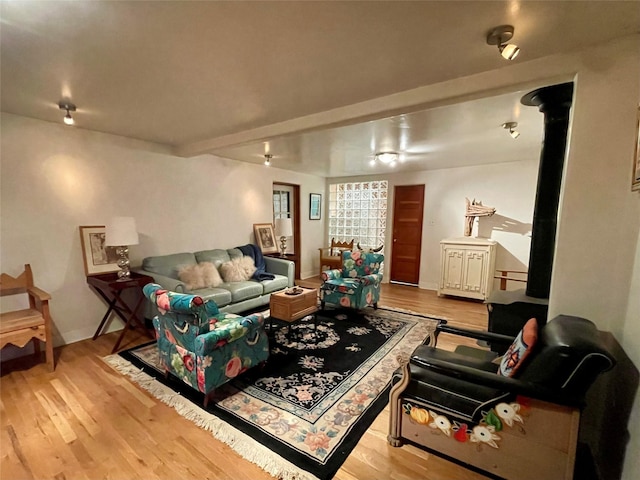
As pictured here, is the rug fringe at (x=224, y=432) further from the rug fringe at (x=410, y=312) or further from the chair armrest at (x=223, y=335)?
the rug fringe at (x=410, y=312)

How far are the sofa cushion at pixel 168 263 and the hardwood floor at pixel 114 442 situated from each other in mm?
1306

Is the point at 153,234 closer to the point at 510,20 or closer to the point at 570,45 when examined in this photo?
the point at 510,20

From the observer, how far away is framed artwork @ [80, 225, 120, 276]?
314 centimetres

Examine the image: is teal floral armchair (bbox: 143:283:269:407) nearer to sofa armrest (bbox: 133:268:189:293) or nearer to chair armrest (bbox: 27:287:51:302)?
sofa armrest (bbox: 133:268:189:293)

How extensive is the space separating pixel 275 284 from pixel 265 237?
1321 millimetres

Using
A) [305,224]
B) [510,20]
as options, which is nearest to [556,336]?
[510,20]

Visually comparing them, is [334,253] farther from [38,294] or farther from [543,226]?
[38,294]

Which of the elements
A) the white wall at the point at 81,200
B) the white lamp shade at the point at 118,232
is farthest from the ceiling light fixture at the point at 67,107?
the white lamp shade at the point at 118,232

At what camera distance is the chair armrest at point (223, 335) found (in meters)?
1.95

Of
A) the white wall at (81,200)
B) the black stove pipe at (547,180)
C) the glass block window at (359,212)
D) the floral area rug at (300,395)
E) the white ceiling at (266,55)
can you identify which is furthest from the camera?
the glass block window at (359,212)

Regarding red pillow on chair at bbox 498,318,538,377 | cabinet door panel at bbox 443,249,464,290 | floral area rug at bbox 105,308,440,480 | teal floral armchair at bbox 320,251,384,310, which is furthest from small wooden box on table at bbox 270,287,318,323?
cabinet door panel at bbox 443,249,464,290

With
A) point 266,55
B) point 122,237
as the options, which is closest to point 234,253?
point 122,237

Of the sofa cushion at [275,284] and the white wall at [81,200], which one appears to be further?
the sofa cushion at [275,284]

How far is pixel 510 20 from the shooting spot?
1320 mm
